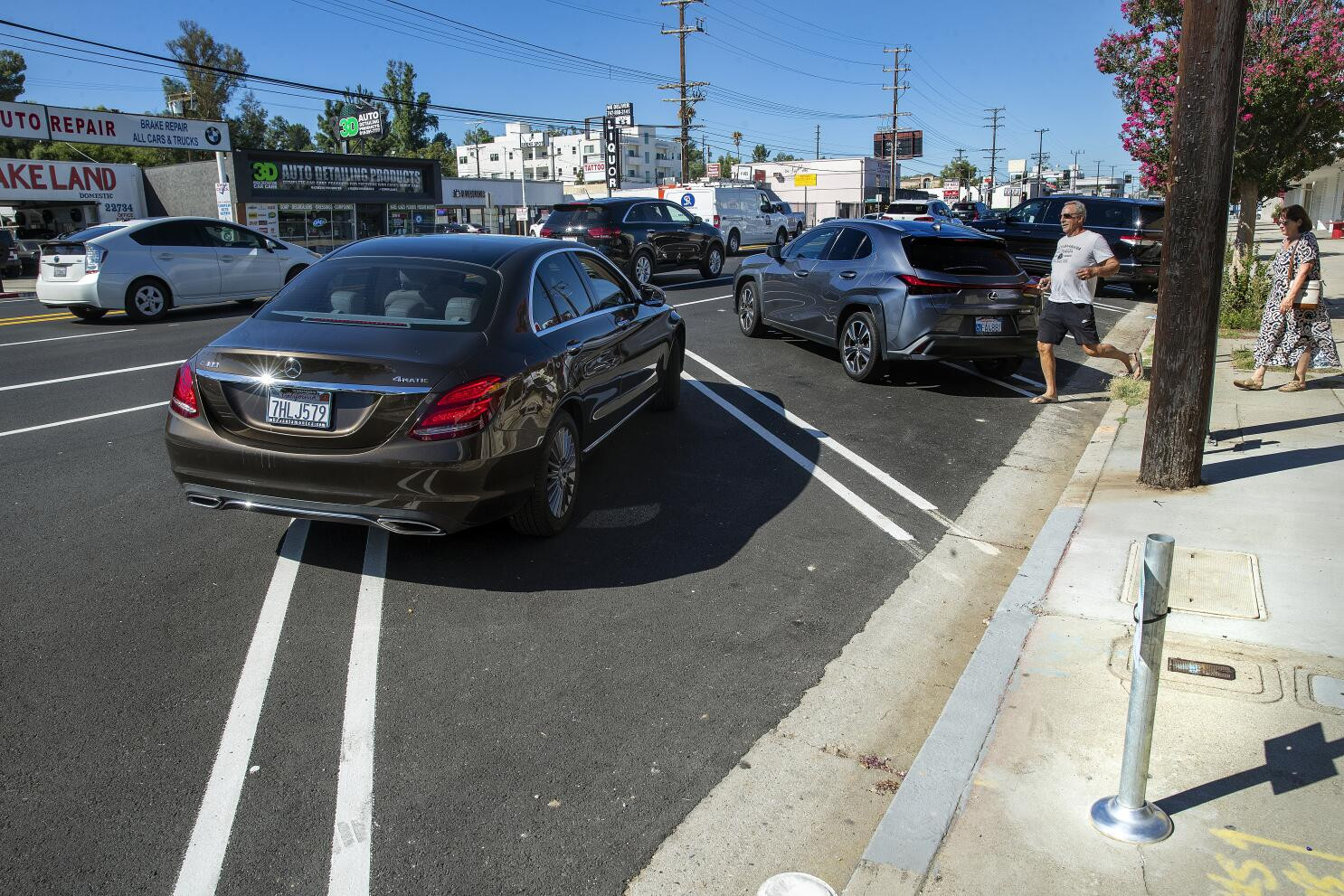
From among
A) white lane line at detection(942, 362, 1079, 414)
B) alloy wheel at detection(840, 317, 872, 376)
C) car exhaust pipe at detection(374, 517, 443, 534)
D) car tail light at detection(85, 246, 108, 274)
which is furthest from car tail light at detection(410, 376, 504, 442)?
car tail light at detection(85, 246, 108, 274)

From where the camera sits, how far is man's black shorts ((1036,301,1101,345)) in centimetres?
850

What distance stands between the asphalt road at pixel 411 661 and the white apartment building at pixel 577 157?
12205 centimetres

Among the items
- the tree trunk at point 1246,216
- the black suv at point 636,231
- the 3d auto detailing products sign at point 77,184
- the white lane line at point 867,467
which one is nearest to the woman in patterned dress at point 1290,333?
the white lane line at point 867,467

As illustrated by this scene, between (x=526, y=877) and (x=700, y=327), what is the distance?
11.0m

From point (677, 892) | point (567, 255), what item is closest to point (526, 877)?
point (677, 892)

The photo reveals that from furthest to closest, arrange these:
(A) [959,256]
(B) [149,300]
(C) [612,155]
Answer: (C) [612,155] < (B) [149,300] < (A) [959,256]

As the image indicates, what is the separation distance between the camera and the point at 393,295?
5137 mm

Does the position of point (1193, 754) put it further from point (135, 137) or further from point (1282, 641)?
point (135, 137)

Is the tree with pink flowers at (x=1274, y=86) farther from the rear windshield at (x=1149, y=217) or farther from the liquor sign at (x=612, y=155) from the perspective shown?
the liquor sign at (x=612, y=155)

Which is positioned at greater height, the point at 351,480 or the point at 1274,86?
the point at 1274,86

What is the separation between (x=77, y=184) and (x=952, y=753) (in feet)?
129

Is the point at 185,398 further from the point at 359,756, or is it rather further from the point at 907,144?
the point at 907,144

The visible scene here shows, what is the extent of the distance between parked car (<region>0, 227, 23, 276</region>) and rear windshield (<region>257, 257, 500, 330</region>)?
25377 millimetres

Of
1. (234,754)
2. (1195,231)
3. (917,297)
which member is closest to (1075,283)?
(917,297)
